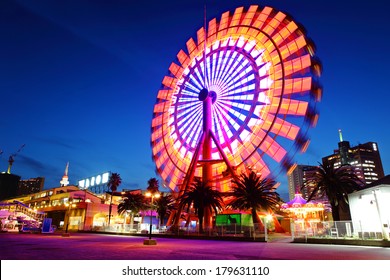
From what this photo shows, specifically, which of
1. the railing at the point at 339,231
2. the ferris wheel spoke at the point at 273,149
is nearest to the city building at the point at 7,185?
the ferris wheel spoke at the point at 273,149

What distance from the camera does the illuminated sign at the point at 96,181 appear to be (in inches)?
2987

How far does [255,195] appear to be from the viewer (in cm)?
3047

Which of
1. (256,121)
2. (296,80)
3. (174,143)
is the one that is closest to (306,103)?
(296,80)

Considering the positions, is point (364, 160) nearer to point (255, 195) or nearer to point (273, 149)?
point (273, 149)

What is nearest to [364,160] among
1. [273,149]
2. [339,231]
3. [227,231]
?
[273,149]

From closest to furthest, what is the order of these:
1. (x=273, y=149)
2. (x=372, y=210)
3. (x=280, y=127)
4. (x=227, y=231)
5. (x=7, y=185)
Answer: (x=372, y=210) < (x=227, y=231) < (x=280, y=127) < (x=273, y=149) < (x=7, y=185)

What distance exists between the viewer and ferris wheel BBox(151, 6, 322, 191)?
30.6m

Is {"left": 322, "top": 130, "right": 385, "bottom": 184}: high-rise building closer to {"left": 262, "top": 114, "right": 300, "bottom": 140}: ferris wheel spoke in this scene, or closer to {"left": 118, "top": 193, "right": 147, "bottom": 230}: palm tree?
{"left": 118, "top": 193, "right": 147, "bottom": 230}: palm tree

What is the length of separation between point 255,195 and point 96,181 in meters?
59.5

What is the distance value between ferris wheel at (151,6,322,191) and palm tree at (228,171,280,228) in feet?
4.18

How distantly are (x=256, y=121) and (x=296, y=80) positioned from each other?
6.18m

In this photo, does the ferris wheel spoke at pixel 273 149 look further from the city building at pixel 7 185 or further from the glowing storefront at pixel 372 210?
the city building at pixel 7 185

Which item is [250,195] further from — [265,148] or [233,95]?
[233,95]

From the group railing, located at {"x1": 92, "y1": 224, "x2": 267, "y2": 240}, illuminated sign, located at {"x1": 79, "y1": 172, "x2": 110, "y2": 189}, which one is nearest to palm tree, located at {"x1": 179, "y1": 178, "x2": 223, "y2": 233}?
railing, located at {"x1": 92, "y1": 224, "x2": 267, "y2": 240}
